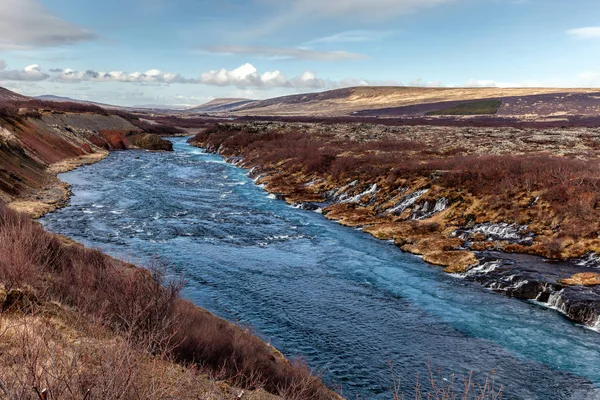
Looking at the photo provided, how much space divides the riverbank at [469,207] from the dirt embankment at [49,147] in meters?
24.4

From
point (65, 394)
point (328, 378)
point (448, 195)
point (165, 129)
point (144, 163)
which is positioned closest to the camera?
point (65, 394)

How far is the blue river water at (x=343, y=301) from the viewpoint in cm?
1562

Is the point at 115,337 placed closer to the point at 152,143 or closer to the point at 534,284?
the point at 534,284

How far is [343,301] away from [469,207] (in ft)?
61.2

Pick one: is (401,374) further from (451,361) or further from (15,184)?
(15,184)

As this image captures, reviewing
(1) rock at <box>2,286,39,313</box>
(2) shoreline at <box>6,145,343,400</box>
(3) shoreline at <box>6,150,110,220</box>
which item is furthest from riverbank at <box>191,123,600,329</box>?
(3) shoreline at <box>6,150,110,220</box>

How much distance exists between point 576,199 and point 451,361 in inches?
828

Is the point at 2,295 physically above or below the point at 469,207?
above

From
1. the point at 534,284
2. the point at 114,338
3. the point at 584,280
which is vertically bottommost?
the point at 534,284

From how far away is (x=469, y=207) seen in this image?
3478 centimetres

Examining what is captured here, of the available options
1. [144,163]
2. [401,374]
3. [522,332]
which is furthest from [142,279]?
[144,163]

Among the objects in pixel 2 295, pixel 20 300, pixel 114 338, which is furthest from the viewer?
pixel 20 300

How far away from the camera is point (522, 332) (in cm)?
1855

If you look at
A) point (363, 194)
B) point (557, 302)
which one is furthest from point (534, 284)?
point (363, 194)
